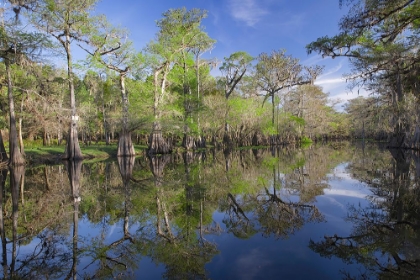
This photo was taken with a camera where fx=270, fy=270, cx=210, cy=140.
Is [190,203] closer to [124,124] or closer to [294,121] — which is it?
[124,124]

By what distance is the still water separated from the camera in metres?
3.34

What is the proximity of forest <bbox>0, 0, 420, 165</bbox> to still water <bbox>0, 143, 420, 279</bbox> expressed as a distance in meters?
5.92

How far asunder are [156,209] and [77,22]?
60.2 ft

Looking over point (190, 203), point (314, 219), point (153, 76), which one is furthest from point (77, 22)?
point (314, 219)

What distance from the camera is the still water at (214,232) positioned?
11.0 ft

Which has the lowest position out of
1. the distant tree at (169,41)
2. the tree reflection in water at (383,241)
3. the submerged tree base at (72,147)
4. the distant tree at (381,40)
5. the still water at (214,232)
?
the still water at (214,232)

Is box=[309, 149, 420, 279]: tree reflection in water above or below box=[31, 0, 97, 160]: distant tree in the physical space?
below

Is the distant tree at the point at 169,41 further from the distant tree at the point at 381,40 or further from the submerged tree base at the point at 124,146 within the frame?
the distant tree at the point at 381,40

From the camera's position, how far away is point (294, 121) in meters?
43.4

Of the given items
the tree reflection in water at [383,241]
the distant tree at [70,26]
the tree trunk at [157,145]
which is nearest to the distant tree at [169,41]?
the tree trunk at [157,145]

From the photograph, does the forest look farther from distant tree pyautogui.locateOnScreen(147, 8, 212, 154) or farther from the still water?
the still water

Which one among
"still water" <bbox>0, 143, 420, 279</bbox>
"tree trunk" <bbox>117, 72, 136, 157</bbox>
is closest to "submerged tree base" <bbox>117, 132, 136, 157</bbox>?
"tree trunk" <bbox>117, 72, 136, 157</bbox>

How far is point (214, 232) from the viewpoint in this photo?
15.5 ft

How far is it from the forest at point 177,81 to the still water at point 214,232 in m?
5.92
